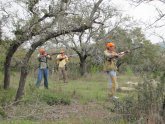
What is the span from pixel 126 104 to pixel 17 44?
562cm

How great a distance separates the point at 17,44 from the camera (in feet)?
47.2

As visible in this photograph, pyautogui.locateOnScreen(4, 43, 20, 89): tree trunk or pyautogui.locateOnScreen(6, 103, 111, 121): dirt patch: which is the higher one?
pyautogui.locateOnScreen(4, 43, 20, 89): tree trunk

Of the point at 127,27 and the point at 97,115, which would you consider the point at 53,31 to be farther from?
the point at 127,27

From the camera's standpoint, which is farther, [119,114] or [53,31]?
[53,31]

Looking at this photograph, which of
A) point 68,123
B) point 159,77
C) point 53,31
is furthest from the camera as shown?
point 53,31

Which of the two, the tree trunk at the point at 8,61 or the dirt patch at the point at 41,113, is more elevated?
the tree trunk at the point at 8,61

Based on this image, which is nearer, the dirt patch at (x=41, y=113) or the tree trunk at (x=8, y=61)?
the dirt patch at (x=41, y=113)

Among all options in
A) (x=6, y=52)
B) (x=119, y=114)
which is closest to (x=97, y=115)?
(x=119, y=114)

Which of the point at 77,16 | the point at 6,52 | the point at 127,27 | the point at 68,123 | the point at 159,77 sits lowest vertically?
the point at 68,123

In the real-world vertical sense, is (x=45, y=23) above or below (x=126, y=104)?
above

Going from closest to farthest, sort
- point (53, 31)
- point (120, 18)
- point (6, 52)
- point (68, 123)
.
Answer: point (68, 123) → point (53, 31) → point (6, 52) → point (120, 18)

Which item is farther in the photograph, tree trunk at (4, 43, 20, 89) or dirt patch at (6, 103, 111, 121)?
tree trunk at (4, 43, 20, 89)

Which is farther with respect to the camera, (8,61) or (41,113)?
(8,61)

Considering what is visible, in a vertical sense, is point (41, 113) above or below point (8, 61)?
below
